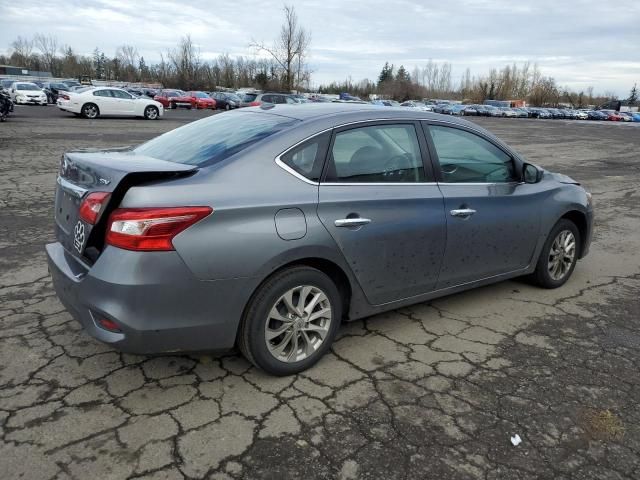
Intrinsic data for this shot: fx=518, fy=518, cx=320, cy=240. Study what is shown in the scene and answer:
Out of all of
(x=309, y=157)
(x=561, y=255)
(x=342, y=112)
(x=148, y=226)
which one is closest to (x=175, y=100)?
(x=561, y=255)

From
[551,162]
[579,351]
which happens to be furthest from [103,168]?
[551,162]

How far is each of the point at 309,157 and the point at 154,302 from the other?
1226mm

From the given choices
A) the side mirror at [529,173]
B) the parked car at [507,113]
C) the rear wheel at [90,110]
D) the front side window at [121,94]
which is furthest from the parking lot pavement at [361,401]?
the parked car at [507,113]

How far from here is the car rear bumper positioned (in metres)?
2.56

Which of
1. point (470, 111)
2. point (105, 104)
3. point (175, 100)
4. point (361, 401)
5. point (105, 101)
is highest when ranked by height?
point (470, 111)

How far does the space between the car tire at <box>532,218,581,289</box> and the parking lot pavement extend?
0.89 feet

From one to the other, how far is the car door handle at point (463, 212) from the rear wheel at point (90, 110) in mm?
25823

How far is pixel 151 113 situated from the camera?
2788 centimetres

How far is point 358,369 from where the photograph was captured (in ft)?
10.7

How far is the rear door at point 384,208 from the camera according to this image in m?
3.13

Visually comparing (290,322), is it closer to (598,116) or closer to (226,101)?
(226,101)

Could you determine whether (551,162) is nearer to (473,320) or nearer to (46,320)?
(473,320)

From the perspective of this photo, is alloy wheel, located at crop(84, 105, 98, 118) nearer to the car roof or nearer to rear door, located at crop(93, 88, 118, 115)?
rear door, located at crop(93, 88, 118, 115)

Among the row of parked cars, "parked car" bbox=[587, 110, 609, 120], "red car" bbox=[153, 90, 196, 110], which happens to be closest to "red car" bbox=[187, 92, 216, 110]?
"red car" bbox=[153, 90, 196, 110]
